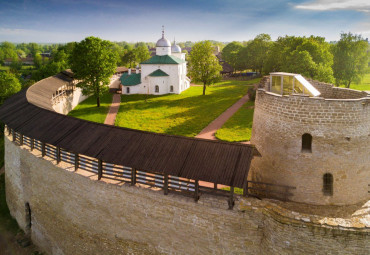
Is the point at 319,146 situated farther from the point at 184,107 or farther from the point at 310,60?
the point at 184,107

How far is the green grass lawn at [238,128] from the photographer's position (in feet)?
73.1

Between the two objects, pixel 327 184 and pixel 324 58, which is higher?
pixel 324 58

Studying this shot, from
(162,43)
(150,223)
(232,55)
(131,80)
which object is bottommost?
(150,223)

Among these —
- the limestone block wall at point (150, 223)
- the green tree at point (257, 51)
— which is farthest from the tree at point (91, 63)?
the green tree at point (257, 51)

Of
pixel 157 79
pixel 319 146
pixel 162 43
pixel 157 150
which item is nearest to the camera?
pixel 319 146

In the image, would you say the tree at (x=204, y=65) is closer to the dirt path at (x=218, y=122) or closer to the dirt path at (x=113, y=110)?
the dirt path at (x=218, y=122)

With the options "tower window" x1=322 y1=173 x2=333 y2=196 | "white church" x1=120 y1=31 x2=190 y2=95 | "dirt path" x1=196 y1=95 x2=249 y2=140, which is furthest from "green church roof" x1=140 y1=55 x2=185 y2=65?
"tower window" x1=322 y1=173 x2=333 y2=196

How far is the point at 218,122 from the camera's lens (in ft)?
89.8

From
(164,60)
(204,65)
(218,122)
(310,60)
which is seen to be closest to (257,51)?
(204,65)

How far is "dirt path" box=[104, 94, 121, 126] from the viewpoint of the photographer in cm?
2780

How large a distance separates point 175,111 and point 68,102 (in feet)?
39.4

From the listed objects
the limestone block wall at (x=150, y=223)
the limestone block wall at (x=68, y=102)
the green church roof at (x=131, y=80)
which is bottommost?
the limestone block wall at (x=150, y=223)

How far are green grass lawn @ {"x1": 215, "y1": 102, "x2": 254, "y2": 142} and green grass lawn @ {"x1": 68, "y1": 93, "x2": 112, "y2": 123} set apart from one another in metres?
12.1

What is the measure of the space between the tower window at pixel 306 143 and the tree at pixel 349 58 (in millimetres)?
32650
